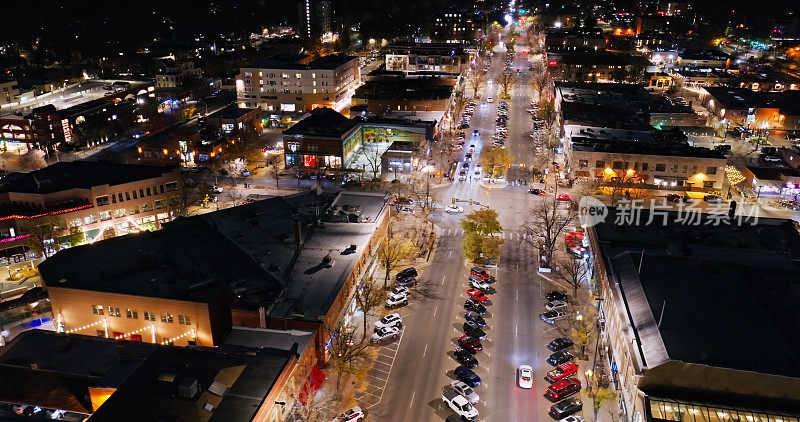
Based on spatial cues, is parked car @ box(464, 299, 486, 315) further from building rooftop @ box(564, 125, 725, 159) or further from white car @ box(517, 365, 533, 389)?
building rooftop @ box(564, 125, 725, 159)

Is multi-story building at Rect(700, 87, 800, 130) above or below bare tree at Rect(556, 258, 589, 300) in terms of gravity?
above

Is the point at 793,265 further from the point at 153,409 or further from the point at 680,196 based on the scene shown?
the point at 153,409

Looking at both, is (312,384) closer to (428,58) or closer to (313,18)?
(428,58)

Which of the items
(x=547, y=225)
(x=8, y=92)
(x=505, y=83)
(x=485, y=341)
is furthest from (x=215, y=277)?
(x=505, y=83)

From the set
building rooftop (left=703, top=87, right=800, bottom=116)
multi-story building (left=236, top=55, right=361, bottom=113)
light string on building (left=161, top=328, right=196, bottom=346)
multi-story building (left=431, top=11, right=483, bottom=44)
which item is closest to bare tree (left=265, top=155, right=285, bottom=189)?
multi-story building (left=236, top=55, right=361, bottom=113)

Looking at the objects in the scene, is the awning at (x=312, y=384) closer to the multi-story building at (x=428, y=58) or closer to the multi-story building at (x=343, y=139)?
the multi-story building at (x=343, y=139)

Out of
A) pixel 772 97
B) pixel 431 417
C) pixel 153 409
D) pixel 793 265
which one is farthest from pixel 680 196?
pixel 153 409
